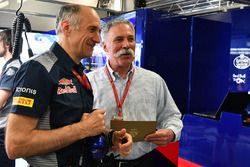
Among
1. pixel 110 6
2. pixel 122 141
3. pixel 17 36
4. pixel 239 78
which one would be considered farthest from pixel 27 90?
pixel 110 6

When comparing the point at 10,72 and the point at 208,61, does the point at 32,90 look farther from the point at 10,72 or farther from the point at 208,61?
the point at 208,61

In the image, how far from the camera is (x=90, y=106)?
136cm

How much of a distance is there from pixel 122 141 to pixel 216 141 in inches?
35.5

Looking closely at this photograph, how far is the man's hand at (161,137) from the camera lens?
1.81 metres

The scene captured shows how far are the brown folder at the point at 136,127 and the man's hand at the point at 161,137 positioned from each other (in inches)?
1.6

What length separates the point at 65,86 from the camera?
1240 mm

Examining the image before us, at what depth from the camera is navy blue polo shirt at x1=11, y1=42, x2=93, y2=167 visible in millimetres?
1141

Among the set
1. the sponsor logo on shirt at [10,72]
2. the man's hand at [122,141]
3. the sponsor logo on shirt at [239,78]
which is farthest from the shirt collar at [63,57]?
the sponsor logo on shirt at [10,72]

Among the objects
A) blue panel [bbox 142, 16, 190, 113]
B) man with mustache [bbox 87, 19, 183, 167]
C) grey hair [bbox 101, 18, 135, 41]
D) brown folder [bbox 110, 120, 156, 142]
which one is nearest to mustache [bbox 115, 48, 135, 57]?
man with mustache [bbox 87, 19, 183, 167]

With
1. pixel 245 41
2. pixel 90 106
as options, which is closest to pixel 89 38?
pixel 90 106

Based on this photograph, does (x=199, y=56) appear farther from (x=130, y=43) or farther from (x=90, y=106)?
(x=90, y=106)

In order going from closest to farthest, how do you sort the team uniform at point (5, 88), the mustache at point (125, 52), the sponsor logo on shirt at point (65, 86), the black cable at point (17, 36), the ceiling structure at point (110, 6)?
the sponsor logo on shirt at point (65, 86) < the mustache at point (125, 52) < the team uniform at point (5, 88) < the black cable at point (17, 36) < the ceiling structure at point (110, 6)

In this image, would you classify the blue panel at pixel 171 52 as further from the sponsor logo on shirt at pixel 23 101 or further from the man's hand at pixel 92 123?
the sponsor logo on shirt at pixel 23 101

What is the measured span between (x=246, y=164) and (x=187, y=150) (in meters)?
0.55
